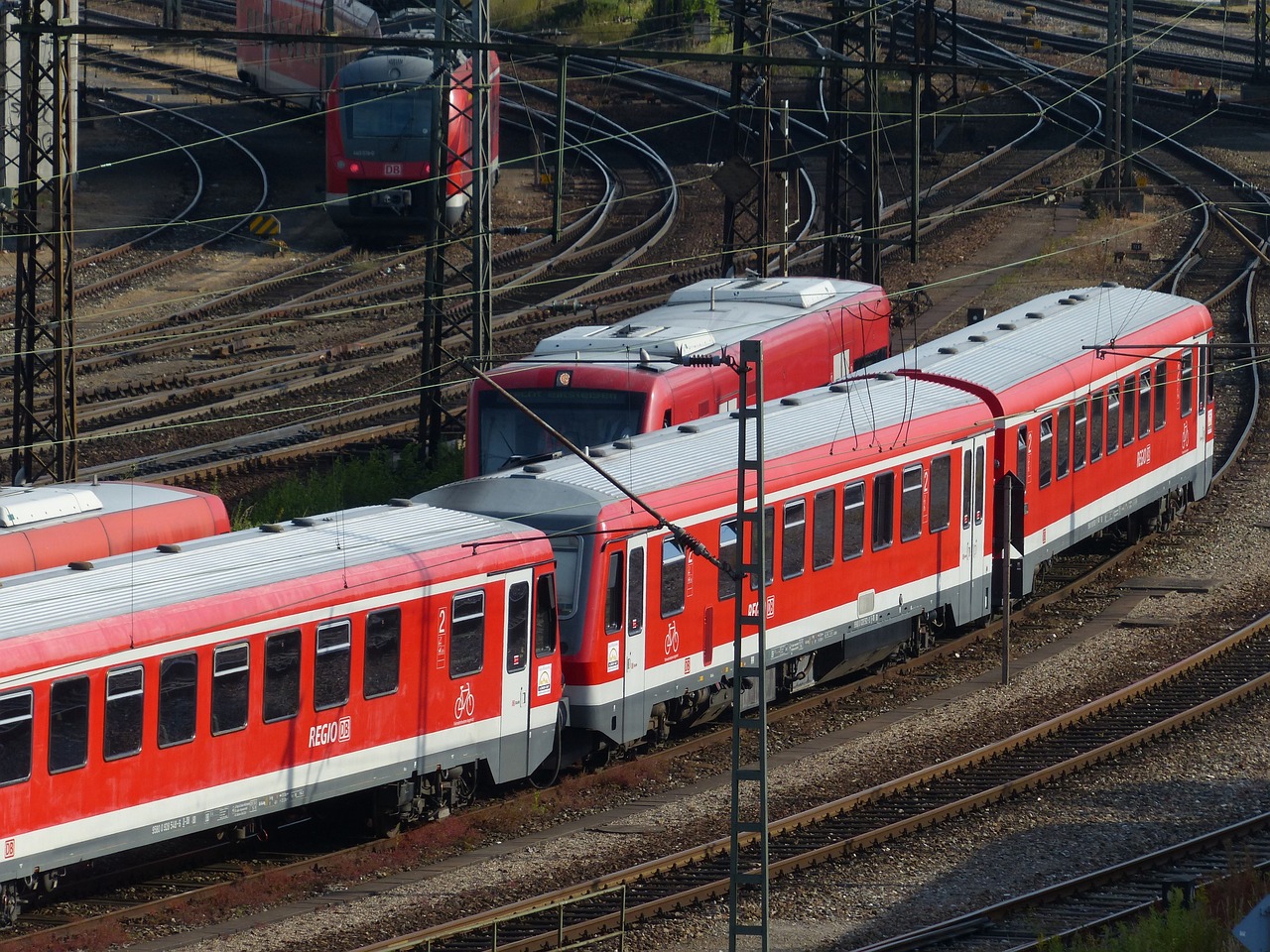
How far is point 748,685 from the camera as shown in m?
20.7

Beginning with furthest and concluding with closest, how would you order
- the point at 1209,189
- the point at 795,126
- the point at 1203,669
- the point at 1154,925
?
1. the point at 795,126
2. the point at 1209,189
3. the point at 1203,669
4. the point at 1154,925

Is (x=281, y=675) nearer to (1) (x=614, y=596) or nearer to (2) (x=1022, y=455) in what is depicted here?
(1) (x=614, y=596)

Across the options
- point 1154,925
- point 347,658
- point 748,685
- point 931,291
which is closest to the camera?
point 1154,925

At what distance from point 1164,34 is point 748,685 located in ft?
171

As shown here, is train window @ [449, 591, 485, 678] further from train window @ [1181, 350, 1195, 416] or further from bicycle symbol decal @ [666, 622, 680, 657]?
train window @ [1181, 350, 1195, 416]

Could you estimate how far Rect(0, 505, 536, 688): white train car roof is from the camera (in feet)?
48.0

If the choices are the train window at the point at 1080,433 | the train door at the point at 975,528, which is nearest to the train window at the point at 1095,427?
the train window at the point at 1080,433

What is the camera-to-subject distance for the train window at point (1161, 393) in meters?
28.4

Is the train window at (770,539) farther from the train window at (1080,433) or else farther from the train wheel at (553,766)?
the train window at (1080,433)

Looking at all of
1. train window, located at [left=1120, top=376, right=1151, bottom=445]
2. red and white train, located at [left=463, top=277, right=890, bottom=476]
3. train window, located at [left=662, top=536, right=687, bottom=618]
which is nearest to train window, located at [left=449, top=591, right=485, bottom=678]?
train window, located at [left=662, top=536, right=687, bottom=618]


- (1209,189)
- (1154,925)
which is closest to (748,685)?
(1154,925)

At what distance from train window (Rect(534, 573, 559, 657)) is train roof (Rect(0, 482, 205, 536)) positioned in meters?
4.28

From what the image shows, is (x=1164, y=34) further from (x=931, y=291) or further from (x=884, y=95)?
(x=931, y=291)

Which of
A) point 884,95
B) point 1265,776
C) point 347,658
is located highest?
point 884,95
